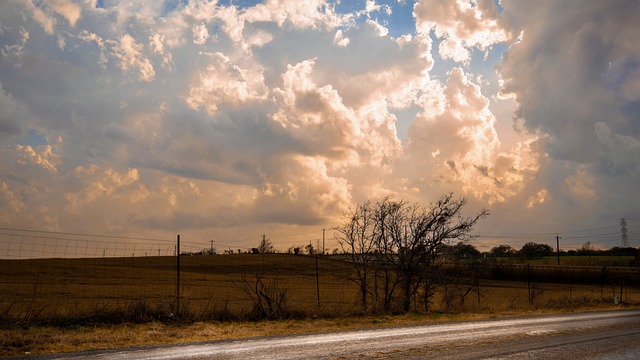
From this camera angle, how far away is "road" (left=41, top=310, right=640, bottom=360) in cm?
1150

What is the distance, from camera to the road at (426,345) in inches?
453

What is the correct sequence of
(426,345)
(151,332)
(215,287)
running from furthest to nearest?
(215,287) → (151,332) → (426,345)

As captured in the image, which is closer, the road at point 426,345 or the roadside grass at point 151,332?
the road at point 426,345

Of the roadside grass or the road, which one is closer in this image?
the road

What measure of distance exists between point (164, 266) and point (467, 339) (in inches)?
3102

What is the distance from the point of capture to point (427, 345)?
13016 millimetres

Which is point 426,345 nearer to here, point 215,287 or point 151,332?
point 151,332

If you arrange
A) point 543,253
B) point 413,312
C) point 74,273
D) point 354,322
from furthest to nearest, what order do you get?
1. point 543,253
2. point 74,273
3. point 413,312
4. point 354,322

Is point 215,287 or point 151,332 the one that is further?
point 215,287

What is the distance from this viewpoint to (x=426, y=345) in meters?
13.0

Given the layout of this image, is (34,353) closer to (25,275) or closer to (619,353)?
(619,353)

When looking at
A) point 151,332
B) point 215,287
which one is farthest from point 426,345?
point 215,287

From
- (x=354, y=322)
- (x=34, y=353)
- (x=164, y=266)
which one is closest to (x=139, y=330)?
(x=34, y=353)

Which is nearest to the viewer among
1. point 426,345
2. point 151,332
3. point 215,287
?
point 426,345
